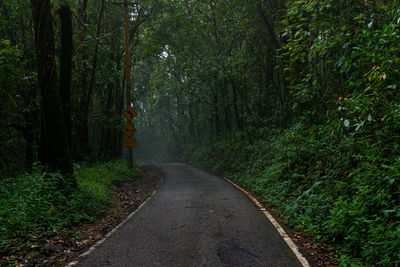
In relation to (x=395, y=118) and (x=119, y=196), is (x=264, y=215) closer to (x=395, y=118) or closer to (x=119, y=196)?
(x=395, y=118)

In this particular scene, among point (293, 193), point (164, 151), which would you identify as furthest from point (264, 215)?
point (164, 151)

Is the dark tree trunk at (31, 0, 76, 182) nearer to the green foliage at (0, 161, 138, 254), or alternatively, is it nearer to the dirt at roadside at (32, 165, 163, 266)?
the green foliage at (0, 161, 138, 254)

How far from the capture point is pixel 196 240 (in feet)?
18.4

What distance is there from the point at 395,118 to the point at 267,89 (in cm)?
1435

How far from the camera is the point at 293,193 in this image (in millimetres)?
8656

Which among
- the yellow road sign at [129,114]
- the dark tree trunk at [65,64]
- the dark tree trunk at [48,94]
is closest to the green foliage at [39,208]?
the dark tree trunk at [48,94]

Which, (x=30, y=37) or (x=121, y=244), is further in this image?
(x=30, y=37)

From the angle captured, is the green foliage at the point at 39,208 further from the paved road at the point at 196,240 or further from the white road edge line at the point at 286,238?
the white road edge line at the point at 286,238

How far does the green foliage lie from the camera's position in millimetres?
5602

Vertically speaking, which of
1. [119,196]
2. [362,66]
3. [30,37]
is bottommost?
[119,196]

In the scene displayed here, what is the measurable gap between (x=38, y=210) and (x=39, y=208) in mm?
85

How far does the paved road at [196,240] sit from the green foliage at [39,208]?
138 cm

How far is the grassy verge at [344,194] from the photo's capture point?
4.57 meters

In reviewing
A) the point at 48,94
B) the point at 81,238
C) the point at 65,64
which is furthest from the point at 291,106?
the point at 81,238
